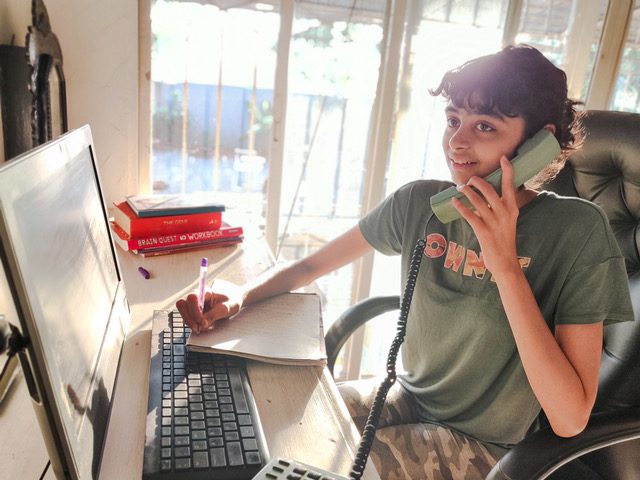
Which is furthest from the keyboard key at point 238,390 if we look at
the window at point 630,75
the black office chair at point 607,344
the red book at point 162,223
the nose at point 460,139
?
the window at point 630,75

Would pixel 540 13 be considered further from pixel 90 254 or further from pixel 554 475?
pixel 90 254

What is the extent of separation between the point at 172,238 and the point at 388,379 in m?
0.72

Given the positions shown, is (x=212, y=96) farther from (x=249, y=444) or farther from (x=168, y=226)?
(x=249, y=444)

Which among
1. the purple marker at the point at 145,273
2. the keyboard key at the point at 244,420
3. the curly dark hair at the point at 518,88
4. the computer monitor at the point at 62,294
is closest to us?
the computer monitor at the point at 62,294

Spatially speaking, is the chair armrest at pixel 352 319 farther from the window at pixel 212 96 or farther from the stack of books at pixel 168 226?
the window at pixel 212 96

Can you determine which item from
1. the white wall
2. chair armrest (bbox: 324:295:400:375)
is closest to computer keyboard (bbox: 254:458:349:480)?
chair armrest (bbox: 324:295:400:375)

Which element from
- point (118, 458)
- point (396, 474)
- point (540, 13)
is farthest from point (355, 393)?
point (540, 13)

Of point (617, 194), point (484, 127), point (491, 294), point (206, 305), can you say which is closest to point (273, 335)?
point (206, 305)

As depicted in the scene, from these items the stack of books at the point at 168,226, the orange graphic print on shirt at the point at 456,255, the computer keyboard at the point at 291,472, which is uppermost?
the orange graphic print on shirt at the point at 456,255

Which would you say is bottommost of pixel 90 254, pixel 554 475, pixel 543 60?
pixel 554 475

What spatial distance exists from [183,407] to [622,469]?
87 cm

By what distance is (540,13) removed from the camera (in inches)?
80.8

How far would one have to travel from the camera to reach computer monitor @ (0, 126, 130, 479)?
0.44 meters

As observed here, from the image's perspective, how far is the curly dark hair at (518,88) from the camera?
3.22ft
